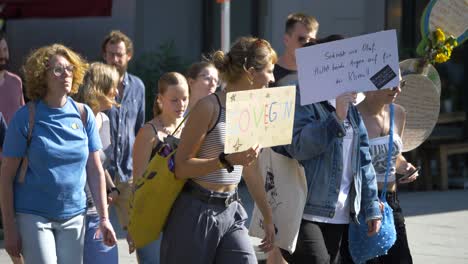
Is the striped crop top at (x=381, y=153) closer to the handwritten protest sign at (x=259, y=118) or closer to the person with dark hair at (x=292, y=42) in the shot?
the handwritten protest sign at (x=259, y=118)

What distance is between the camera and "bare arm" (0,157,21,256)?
16.7 ft

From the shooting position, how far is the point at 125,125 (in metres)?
7.06

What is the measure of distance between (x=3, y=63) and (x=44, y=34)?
16.3 ft

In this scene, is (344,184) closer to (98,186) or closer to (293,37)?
(98,186)

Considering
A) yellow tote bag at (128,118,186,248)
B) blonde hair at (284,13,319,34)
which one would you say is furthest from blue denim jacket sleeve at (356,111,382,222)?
blonde hair at (284,13,319,34)

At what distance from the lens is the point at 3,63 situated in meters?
8.10

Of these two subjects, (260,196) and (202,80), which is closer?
(260,196)

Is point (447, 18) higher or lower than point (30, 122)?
higher

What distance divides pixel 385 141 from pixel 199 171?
155 centimetres

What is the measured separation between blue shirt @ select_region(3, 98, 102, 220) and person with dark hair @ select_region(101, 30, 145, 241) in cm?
123

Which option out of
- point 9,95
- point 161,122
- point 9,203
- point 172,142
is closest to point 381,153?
point 161,122

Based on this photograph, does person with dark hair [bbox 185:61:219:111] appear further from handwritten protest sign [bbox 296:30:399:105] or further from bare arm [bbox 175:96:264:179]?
bare arm [bbox 175:96:264:179]

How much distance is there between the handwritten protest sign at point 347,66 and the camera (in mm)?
5344

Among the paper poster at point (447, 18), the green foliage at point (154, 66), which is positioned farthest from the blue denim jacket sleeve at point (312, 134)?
the green foliage at point (154, 66)
